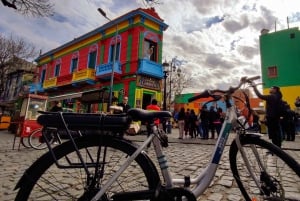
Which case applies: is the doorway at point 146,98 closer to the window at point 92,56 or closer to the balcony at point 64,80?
the window at point 92,56

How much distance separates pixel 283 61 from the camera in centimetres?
2277

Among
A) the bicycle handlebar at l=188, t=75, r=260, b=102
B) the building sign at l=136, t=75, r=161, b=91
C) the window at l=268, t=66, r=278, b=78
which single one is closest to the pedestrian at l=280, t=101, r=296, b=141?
the building sign at l=136, t=75, r=161, b=91

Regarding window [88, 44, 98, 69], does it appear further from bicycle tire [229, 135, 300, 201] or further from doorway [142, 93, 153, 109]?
bicycle tire [229, 135, 300, 201]

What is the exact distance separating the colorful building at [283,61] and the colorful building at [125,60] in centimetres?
1137

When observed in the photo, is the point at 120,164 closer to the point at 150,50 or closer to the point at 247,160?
the point at 247,160

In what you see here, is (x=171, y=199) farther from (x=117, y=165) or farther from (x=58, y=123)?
(x=58, y=123)

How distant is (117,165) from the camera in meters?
1.97

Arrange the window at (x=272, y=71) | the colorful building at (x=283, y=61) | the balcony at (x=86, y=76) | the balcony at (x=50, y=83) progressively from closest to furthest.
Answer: the balcony at (x=86, y=76) → the colorful building at (x=283, y=61) → the balcony at (x=50, y=83) → the window at (x=272, y=71)

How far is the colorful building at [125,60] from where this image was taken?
55.9 feet

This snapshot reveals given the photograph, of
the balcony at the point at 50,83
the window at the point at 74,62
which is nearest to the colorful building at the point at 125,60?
the window at the point at 74,62

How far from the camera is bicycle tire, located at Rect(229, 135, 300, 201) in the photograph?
6.53ft

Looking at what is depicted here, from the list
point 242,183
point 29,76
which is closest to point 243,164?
point 242,183

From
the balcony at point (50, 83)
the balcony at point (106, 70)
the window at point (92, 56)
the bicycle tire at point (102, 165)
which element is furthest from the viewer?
the balcony at point (50, 83)

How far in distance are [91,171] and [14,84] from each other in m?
42.4
